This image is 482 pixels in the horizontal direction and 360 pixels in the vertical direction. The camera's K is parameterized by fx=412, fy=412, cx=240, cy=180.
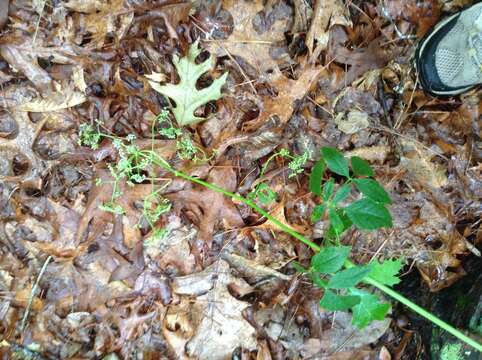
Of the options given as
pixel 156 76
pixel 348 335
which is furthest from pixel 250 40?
pixel 348 335

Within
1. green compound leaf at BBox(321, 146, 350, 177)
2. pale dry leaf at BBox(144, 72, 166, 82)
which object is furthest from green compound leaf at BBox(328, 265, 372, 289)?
pale dry leaf at BBox(144, 72, 166, 82)

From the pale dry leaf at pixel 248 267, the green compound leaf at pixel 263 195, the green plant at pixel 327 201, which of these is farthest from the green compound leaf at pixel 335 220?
the pale dry leaf at pixel 248 267

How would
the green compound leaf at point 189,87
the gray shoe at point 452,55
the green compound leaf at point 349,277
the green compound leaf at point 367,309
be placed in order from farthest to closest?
1. the gray shoe at point 452,55
2. the green compound leaf at point 189,87
3. the green compound leaf at point 367,309
4. the green compound leaf at point 349,277

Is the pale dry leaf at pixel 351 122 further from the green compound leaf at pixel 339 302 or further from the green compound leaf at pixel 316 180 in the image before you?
the green compound leaf at pixel 339 302

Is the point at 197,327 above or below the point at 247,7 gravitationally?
below

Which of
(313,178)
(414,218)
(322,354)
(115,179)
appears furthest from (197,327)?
(414,218)

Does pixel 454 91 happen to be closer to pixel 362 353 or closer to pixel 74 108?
pixel 362 353

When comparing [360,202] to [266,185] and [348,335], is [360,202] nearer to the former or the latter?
[266,185]
